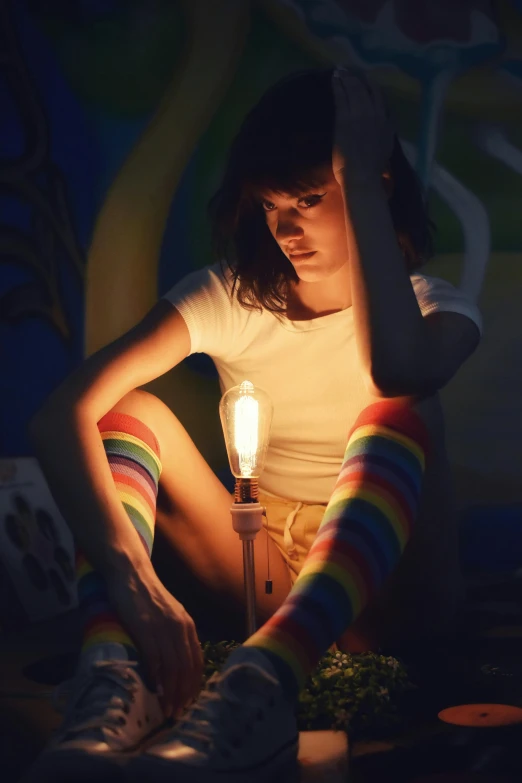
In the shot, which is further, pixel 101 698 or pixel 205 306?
pixel 205 306

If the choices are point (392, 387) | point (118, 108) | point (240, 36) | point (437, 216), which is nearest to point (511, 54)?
point (437, 216)

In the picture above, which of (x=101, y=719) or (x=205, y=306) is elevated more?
(x=205, y=306)

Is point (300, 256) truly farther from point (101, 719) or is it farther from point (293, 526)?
point (101, 719)

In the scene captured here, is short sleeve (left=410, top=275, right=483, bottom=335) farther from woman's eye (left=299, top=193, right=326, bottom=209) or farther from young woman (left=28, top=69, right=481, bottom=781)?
woman's eye (left=299, top=193, right=326, bottom=209)

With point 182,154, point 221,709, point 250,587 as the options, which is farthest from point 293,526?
point 182,154

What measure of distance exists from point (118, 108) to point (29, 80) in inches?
9.9

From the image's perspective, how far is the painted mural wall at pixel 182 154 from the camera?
2.53 m

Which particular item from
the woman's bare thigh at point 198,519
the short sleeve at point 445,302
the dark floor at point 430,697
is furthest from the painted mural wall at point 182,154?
the short sleeve at point 445,302

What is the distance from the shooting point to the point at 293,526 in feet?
5.75

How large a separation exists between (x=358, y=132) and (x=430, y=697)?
955mm

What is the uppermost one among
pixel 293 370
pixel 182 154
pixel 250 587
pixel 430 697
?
pixel 182 154

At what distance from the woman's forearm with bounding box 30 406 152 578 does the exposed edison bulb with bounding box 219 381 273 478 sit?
0.23m

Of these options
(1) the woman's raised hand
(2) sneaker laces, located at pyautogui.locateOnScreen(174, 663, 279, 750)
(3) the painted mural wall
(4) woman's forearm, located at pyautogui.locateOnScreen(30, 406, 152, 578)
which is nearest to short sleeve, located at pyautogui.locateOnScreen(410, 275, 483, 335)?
(1) the woman's raised hand

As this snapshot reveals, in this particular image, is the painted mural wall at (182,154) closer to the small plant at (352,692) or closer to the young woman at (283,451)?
the young woman at (283,451)
